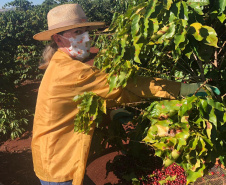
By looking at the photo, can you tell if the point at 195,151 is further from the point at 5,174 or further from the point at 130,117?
the point at 5,174

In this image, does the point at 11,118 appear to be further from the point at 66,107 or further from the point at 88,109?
the point at 88,109

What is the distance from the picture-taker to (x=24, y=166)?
4059 millimetres

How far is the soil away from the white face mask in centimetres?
126

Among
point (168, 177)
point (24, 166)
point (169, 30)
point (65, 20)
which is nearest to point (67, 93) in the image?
point (65, 20)

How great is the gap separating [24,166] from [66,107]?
Answer: 2.84 metres

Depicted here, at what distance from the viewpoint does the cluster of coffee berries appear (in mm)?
2602

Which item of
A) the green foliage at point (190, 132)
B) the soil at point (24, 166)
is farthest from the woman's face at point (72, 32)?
the soil at point (24, 166)

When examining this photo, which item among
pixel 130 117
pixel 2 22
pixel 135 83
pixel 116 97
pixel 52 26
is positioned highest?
pixel 52 26

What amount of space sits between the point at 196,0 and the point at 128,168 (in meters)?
2.16

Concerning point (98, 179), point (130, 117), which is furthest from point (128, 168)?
point (130, 117)

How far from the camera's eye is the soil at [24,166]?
306cm

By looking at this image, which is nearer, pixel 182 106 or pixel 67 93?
pixel 182 106

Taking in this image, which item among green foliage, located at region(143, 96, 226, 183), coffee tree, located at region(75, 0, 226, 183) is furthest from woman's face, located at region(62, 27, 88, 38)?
green foliage, located at region(143, 96, 226, 183)

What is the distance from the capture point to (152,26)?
4.18ft
